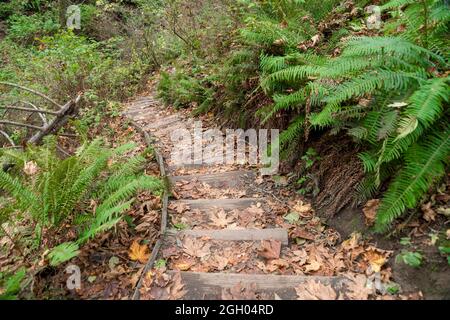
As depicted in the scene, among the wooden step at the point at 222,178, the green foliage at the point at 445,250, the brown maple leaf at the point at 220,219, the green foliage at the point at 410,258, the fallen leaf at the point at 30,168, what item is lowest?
the wooden step at the point at 222,178

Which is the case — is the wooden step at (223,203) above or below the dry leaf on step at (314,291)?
below

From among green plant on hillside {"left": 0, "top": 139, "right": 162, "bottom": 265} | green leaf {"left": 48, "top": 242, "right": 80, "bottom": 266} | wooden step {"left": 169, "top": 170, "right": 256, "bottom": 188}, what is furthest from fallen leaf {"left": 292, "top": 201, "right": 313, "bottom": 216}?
green leaf {"left": 48, "top": 242, "right": 80, "bottom": 266}

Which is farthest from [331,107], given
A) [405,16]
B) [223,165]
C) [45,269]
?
[45,269]

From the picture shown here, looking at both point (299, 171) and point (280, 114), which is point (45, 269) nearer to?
point (299, 171)

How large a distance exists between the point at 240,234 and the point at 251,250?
0.84ft

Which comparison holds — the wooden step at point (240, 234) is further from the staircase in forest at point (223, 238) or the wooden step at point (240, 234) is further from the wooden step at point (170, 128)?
the wooden step at point (170, 128)

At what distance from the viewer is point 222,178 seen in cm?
476

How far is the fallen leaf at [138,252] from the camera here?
11.0ft

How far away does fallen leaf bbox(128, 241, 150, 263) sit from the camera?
335 cm

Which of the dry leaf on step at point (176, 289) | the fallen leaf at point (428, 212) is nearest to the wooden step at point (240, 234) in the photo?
the dry leaf on step at point (176, 289)

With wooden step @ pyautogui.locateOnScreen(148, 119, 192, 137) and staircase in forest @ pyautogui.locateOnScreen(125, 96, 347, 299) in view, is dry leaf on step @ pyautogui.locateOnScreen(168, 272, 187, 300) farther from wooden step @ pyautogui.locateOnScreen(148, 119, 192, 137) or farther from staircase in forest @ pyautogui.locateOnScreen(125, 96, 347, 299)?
wooden step @ pyautogui.locateOnScreen(148, 119, 192, 137)

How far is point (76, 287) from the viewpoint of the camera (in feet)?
9.90

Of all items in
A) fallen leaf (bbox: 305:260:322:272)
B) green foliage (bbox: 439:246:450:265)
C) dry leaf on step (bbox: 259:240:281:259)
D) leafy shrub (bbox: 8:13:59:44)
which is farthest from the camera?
leafy shrub (bbox: 8:13:59:44)

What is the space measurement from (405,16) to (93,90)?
6754 mm
